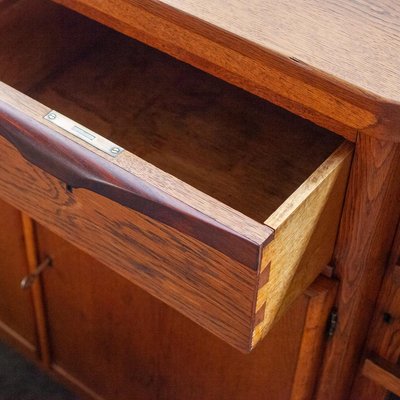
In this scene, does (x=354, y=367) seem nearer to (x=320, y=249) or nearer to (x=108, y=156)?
(x=320, y=249)

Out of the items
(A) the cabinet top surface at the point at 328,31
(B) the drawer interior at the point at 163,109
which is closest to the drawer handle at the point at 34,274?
(B) the drawer interior at the point at 163,109

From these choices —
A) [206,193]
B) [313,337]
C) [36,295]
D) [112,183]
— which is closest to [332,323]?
[313,337]

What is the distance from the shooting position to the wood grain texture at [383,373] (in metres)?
0.84

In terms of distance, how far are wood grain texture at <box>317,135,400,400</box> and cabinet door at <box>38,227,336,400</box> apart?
0.06 feet

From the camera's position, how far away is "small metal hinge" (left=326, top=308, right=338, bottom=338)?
765mm

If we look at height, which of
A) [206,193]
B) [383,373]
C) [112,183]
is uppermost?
[112,183]

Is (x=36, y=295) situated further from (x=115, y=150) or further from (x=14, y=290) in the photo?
(x=115, y=150)

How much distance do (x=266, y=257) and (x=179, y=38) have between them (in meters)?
0.19

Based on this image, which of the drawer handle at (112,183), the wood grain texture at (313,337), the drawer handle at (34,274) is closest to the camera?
the drawer handle at (112,183)

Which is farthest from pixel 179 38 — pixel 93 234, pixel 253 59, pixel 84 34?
pixel 84 34

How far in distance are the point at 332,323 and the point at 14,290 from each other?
45cm

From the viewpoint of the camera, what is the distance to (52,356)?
43.3 inches

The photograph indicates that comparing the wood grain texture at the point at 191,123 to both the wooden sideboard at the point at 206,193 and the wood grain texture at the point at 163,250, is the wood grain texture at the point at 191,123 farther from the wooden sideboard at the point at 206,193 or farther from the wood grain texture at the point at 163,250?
the wood grain texture at the point at 163,250

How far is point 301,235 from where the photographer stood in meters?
0.62
